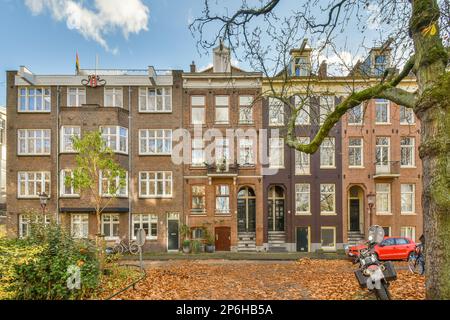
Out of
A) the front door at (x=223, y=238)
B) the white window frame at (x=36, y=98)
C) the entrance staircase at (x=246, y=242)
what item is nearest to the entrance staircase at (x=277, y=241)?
the entrance staircase at (x=246, y=242)

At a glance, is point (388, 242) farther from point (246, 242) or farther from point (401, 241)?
point (246, 242)

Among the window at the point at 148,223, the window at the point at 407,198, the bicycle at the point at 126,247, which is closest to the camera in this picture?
the bicycle at the point at 126,247

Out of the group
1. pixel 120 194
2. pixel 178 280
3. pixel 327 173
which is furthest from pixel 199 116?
pixel 178 280

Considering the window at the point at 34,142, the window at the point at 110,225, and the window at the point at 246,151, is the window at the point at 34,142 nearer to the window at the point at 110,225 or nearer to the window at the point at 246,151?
the window at the point at 110,225

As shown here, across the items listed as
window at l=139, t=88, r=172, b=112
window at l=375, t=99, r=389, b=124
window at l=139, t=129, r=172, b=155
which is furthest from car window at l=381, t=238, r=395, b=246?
window at l=139, t=88, r=172, b=112

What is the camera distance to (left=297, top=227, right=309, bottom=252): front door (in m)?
24.8

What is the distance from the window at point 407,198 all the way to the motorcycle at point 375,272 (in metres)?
23.0

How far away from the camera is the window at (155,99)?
26.1 meters

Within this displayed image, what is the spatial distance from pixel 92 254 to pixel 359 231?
23.1 m

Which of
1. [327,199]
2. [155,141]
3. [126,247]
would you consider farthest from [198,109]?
[327,199]
